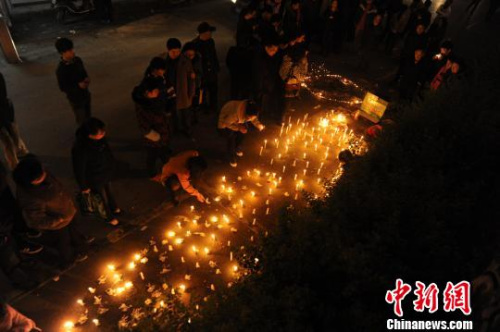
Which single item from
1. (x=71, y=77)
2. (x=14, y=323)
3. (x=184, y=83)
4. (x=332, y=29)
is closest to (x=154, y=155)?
(x=184, y=83)

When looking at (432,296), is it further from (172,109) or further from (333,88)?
(333,88)

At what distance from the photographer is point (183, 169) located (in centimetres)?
562

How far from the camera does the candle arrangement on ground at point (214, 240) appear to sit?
4.45 m

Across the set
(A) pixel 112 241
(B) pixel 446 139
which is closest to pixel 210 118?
(A) pixel 112 241

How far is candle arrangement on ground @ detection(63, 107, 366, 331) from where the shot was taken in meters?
4.45

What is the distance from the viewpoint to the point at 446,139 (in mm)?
4613

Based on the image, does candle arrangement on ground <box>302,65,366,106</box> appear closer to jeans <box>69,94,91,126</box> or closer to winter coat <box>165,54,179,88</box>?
winter coat <box>165,54,179,88</box>

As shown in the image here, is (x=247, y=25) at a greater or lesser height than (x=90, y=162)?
greater

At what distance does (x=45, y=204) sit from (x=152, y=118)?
7.37 feet

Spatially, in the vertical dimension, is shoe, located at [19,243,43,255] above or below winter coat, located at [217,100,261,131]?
below

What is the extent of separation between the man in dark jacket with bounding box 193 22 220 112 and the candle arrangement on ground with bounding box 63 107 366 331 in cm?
182

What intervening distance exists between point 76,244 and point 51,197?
1.25m

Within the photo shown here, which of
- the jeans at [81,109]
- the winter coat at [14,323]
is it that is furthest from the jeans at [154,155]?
the winter coat at [14,323]

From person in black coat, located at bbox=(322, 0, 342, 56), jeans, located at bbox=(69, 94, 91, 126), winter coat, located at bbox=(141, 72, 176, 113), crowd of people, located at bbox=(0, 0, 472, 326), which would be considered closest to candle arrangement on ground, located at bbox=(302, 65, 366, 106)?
crowd of people, located at bbox=(0, 0, 472, 326)
